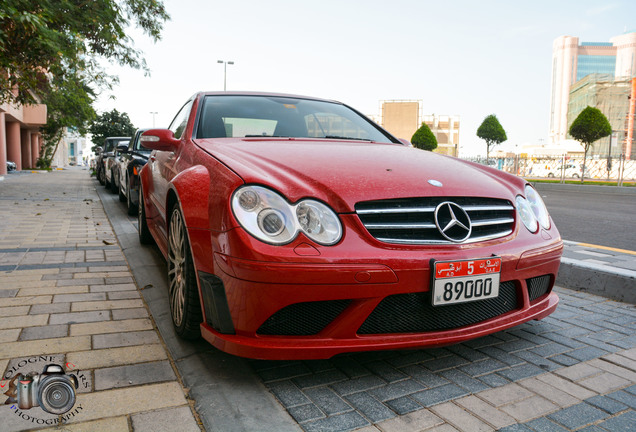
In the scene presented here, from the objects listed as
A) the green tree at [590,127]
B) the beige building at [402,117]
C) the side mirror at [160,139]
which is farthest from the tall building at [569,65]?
the side mirror at [160,139]

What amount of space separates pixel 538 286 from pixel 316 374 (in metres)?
1.28

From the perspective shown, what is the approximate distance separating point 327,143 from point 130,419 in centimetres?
193

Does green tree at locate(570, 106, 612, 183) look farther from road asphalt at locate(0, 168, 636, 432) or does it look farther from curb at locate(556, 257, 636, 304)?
road asphalt at locate(0, 168, 636, 432)

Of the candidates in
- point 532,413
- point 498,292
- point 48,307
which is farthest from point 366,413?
point 48,307

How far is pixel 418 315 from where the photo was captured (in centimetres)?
220

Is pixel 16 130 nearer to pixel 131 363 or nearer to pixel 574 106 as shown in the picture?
pixel 131 363

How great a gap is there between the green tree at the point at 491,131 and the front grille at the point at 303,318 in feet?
114

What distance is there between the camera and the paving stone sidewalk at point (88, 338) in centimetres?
192

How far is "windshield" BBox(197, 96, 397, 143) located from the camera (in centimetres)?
337

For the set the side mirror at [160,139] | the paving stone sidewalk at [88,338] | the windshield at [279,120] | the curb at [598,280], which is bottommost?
the paving stone sidewalk at [88,338]

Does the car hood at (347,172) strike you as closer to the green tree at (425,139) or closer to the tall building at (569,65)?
the green tree at (425,139)

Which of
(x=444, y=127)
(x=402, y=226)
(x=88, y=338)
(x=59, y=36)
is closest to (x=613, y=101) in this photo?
(x=444, y=127)

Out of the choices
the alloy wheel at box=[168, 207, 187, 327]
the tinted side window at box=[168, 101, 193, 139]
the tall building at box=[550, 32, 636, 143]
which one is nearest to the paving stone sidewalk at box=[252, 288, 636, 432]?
the alloy wheel at box=[168, 207, 187, 327]
